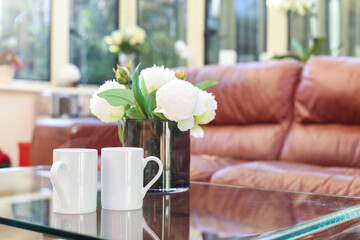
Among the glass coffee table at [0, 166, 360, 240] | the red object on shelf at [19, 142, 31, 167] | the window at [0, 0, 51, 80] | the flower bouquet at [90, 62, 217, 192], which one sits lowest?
the red object on shelf at [19, 142, 31, 167]

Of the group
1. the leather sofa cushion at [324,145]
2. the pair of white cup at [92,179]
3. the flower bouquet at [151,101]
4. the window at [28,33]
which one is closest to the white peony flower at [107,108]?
the flower bouquet at [151,101]

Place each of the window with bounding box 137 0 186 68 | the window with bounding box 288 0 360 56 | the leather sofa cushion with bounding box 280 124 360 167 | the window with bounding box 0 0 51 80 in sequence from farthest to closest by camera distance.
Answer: the window with bounding box 137 0 186 68 < the window with bounding box 288 0 360 56 < the window with bounding box 0 0 51 80 < the leather sofa cushion with bounding box 280 124 360 167

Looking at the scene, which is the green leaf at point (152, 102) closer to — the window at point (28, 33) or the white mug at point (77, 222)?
the white mug at point (77, 222)

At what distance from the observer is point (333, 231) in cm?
92

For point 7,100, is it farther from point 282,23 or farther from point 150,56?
point 282,23

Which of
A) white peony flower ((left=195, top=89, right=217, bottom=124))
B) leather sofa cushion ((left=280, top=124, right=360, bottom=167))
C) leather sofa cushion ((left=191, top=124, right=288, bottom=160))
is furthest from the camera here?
leather sofa cushion ((left=191, top=124, right=288, bottom=160))

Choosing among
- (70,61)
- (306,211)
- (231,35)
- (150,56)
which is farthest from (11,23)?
(306,211)

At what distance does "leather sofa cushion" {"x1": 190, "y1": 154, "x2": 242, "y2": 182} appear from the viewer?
6.87 ft

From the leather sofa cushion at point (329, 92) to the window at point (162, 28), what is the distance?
2.70 meters

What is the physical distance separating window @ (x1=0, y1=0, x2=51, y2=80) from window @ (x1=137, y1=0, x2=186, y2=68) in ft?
3.58

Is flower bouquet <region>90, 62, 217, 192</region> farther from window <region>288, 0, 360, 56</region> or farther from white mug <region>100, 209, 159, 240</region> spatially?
window <region>288, 0, 360, 56</region>

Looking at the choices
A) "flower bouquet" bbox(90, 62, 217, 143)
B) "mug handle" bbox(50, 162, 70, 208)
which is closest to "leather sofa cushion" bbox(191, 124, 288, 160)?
"flower bouquet" bbox(90, 62, 217, 143)

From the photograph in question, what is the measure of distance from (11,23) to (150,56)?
1.49m

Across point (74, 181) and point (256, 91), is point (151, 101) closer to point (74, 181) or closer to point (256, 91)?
point (74, 181)
